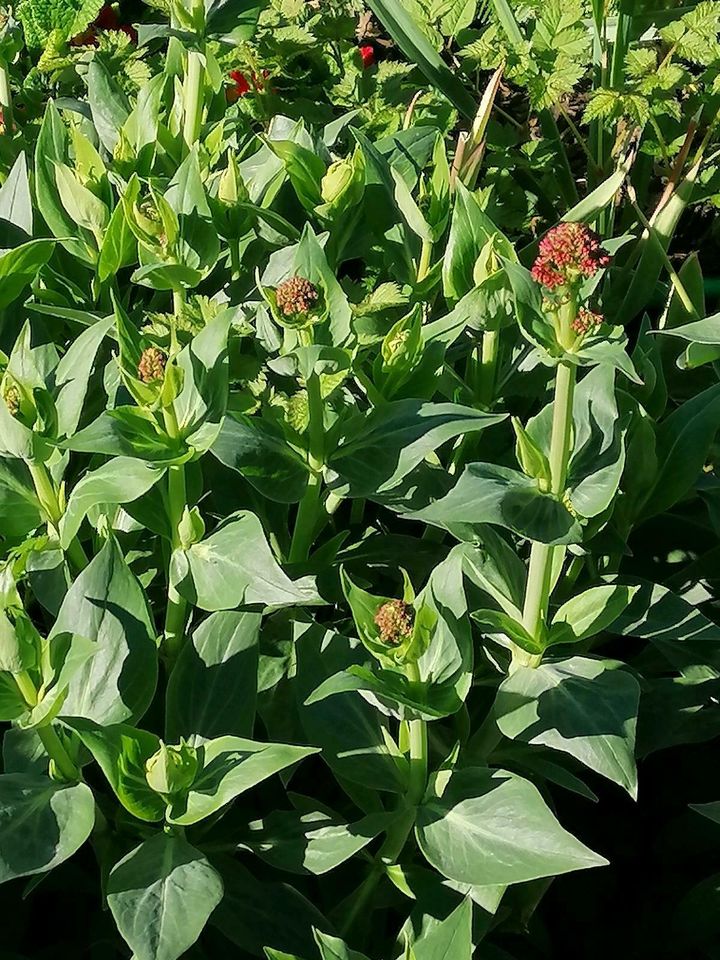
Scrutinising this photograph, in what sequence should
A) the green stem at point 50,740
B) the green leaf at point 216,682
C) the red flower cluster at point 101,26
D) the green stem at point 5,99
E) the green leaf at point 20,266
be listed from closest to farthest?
the green stem at point 50,740 < the green leaf at point 216,682 < the green leaf at point 20,266 < the green stem at point 5,99 < the red flower cluster at point 101,26

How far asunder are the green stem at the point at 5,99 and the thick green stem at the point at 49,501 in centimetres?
83

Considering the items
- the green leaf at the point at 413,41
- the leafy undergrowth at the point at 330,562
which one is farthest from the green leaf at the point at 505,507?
the green leaf at the point at 413,41

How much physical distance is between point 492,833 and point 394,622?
240mm

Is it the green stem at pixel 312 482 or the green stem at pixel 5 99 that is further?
the green stem at pixel 5 99

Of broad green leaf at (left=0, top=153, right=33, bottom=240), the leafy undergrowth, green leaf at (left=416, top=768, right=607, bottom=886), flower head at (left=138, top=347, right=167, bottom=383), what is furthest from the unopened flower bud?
broad green leaf at (left=0, top=153, right=33, bottom=240)

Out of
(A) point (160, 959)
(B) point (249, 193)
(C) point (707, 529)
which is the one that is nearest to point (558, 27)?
(B) point (249, 193)

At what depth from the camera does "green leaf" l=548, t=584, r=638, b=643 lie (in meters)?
1.06

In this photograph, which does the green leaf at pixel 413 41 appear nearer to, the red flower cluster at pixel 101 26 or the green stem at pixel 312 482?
the red flower cluster at pixel 101 26

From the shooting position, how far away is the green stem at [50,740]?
0.94 metres

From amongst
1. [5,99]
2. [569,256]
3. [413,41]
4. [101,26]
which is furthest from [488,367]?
[101,26]

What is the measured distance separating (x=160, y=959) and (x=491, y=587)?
49 cm

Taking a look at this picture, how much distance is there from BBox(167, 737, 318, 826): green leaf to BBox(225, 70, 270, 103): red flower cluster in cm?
134

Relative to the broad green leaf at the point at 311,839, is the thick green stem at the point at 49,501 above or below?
above

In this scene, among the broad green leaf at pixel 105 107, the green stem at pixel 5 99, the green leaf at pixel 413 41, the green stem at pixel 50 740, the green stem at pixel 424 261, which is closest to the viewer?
the green stem at pixel 50 740
